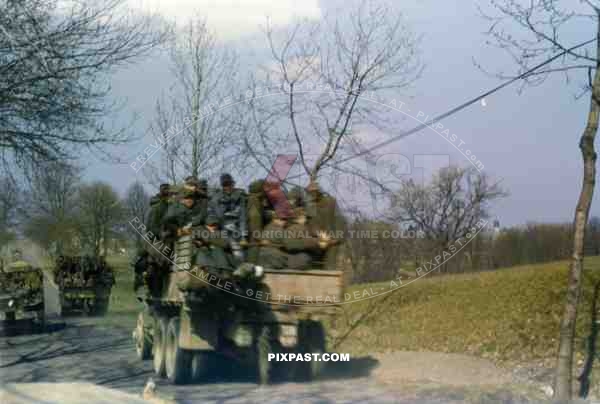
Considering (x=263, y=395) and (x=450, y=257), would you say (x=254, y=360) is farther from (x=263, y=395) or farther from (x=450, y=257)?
(x=450, y=257)

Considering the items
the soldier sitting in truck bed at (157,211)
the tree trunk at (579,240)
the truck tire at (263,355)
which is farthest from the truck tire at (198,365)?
the tree trunk at (579,240)

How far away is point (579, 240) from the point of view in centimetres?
849

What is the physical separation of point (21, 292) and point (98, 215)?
3839 millimetres

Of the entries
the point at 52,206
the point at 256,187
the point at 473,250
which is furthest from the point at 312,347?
the point at 52,206

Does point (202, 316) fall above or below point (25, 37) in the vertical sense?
below

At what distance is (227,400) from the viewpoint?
894cm

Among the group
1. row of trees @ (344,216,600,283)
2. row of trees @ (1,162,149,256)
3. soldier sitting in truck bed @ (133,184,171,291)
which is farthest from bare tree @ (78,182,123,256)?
row of trees @ (344,216,600,283)

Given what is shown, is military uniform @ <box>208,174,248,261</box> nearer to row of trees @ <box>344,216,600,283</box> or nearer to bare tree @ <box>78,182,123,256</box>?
row of trees @ <box>344,216,600,283</box>

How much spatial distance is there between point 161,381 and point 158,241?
1869 mm

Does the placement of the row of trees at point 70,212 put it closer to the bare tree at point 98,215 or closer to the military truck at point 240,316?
the bare tree at point 98,215

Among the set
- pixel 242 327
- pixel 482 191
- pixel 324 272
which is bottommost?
pixel 242 327

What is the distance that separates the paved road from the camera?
29.5ft

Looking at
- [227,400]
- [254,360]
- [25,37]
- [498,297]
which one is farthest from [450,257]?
[25,37]

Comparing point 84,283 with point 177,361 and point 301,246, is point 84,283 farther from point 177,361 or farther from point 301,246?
point 301,246
